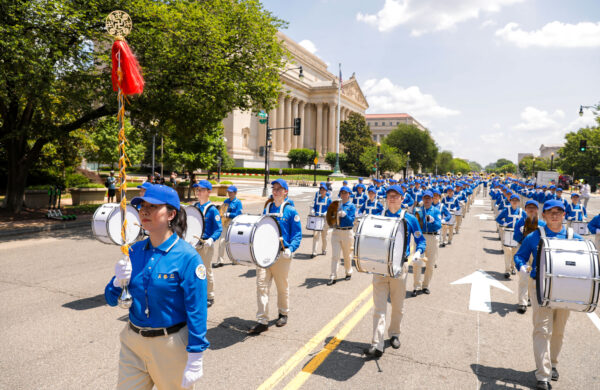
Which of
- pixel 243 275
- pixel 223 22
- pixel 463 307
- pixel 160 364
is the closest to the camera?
pixel 160 364

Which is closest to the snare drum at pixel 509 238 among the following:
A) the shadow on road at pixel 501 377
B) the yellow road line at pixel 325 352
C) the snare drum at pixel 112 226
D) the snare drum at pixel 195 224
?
the yellow road line at pixel 325 352

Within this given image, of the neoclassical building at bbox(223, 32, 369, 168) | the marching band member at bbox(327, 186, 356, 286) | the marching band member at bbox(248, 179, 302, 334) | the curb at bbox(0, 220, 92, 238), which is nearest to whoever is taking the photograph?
the marching band member at bbox(248, 179, 302, 334)

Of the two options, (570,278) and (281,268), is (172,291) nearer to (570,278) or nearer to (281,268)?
(281,268)

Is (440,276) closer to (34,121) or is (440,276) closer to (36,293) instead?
(36,293)

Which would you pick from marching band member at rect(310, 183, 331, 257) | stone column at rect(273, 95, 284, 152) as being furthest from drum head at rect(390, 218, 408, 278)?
stone column at rect(273, 95, 284, 152)

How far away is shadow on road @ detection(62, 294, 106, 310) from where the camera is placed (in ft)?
22.8

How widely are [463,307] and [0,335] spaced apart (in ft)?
24.4

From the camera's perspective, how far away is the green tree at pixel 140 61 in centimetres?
1388

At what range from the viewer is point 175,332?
2.98 meters

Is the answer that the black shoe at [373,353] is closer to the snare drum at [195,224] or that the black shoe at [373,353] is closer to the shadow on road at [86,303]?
the snare drum at [195,224]

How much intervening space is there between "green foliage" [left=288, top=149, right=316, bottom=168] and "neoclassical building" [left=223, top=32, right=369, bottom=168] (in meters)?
2.39

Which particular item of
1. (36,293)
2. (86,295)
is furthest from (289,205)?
(36,293)

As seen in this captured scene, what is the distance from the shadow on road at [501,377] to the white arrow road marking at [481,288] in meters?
2.51

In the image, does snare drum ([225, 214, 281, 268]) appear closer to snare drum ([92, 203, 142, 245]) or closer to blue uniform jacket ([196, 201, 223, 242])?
blue uniform jacket ([196, 201, 223, 242])
